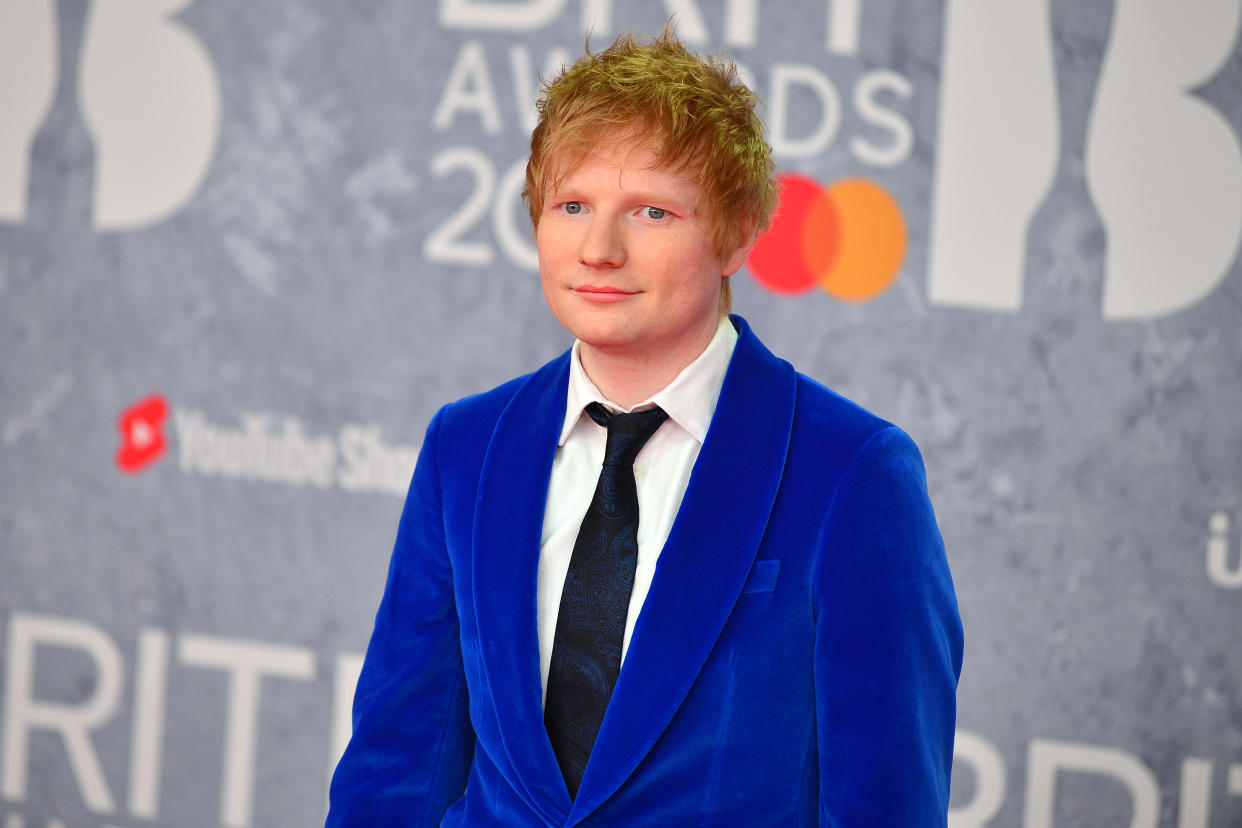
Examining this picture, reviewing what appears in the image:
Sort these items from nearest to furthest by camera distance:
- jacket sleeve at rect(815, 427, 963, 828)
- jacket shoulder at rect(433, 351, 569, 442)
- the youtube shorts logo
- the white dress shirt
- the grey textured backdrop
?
jacket sleeve at rect(815, 427, 963, 828), the white dress shirt, jacket shoulder at rect(433, 351, 569, 442), the grey textured backdrop, the youtube shorts logo

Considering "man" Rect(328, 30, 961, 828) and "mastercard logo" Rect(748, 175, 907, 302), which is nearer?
"man" Rect(328, 30, 961, 828)

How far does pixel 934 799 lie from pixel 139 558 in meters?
2.07

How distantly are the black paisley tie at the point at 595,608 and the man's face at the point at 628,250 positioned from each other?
10cm

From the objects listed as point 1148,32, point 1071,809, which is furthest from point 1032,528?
point 1148,32

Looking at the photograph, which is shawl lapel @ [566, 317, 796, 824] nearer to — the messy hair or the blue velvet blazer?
the blue velvet blazer

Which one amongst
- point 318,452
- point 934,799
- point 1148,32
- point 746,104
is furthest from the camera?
point 318,452

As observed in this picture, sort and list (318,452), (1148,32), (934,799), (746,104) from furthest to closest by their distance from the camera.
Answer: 1. (318,452)
2. (1148,32)
3. (746,104)
4. (934,799)

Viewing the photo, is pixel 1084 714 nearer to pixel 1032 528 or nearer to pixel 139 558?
pixel 1032 528

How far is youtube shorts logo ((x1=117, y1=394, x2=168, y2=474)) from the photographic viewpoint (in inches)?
105

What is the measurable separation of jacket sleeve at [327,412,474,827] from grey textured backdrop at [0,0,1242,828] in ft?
4.36

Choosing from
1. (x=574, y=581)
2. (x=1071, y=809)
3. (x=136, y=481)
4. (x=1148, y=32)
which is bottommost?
(x=1071, y=809)

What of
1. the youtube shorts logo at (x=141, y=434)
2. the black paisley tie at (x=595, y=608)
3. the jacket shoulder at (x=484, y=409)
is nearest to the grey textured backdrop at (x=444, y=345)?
the youtube shorts logo at (x=141, y=434)

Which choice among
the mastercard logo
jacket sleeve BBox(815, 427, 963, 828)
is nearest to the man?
jacket sleeve BBox(815, 427, 963, 828)

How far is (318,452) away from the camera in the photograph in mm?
2609
